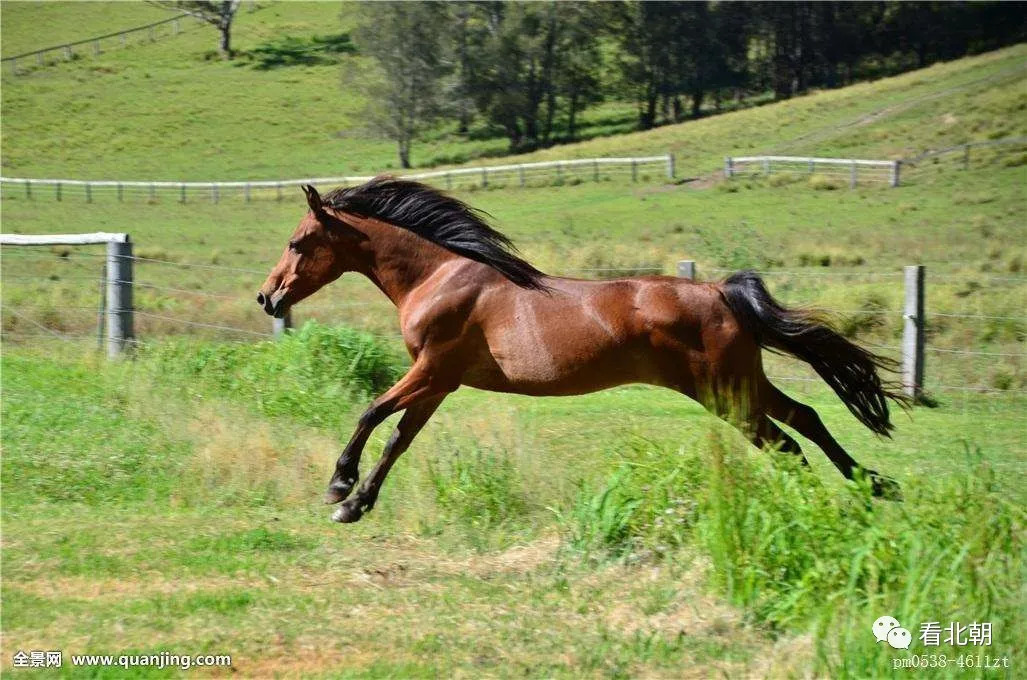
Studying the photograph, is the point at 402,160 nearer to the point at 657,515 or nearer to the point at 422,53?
the point at 422,53

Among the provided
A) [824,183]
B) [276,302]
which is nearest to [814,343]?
[276,302]

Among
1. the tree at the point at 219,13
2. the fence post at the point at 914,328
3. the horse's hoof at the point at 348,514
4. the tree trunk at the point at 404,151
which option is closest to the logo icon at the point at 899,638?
the horse's hoof at the point at 348,514

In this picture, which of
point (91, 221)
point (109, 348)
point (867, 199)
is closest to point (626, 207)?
point (867, 199)

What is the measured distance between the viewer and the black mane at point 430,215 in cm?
782

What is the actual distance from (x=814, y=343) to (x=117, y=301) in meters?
8.08

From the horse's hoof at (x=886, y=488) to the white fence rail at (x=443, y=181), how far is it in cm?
3555

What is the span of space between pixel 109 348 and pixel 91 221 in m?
26.8

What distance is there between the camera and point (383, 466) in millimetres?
7426

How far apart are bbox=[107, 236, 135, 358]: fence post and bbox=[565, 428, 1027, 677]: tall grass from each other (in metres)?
7.45

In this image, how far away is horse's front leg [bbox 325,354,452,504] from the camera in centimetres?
736

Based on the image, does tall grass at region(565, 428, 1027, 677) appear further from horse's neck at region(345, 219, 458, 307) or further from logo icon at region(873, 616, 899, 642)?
horse's neck at region(345, 219, 458, 307)

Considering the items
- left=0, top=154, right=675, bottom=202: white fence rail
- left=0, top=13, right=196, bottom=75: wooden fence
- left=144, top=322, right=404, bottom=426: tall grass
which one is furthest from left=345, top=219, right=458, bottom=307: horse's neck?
left=0, top=13, right=196, bottom=75: wooden fence

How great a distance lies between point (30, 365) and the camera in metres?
11.8

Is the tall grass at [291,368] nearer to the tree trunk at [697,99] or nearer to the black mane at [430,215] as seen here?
the black mane at [430,215]
